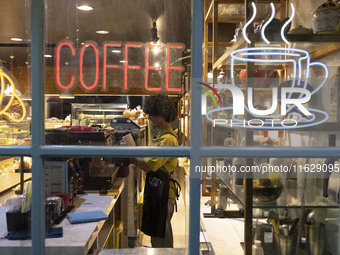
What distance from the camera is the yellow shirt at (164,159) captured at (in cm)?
112

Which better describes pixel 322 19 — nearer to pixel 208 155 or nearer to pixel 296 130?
pixel 296 130

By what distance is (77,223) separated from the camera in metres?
1.63

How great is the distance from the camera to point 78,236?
4.79ft

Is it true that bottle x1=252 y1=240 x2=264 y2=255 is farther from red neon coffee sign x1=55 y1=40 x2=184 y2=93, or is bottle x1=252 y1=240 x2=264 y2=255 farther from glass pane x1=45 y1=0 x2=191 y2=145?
red neon coffee sign x1=55 y1=40 x2=184 y2=93

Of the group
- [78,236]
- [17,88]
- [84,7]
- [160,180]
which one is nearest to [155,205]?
[160,180]

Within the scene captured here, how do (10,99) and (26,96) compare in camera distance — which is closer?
(26,96)

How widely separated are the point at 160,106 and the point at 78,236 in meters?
0.67

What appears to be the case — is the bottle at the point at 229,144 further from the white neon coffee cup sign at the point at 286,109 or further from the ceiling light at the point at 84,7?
the ceiling light at the point at 84,7

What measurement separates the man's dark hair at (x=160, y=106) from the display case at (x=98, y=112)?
11 cm

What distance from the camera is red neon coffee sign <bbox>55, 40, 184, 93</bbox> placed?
1.15 metres

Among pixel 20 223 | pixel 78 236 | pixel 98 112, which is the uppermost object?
pixel 98 112

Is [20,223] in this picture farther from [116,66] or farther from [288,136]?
[288,136]

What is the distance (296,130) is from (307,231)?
1.39 ft

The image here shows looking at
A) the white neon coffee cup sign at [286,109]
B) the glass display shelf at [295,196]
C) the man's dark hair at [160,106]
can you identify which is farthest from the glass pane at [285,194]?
the man's dark hair at [160,106]
